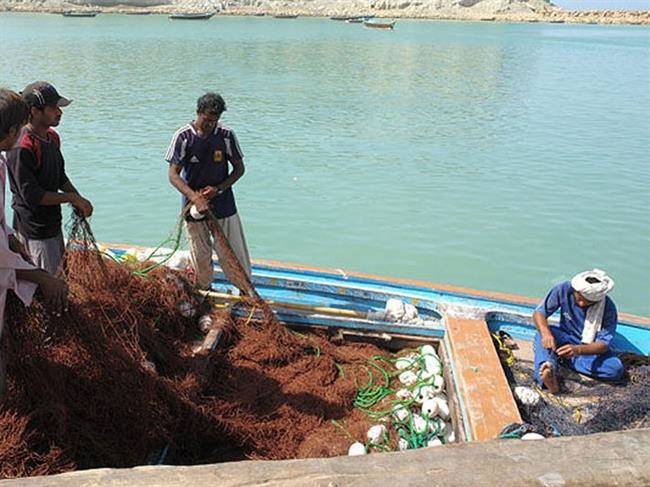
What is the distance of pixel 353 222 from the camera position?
34.2 feet

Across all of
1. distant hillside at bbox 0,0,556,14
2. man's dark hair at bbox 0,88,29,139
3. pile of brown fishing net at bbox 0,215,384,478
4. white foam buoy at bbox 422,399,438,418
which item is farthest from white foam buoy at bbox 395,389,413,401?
distant hillside at bbox 0,0,556,14

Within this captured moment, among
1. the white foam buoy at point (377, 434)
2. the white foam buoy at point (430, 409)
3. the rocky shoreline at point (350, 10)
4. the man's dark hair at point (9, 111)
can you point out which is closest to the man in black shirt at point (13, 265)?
the man's dark hair at point (9, 111)

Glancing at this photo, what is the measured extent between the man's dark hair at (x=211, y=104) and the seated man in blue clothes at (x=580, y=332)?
2813 millimetres

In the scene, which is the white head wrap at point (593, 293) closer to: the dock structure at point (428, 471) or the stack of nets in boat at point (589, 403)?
the stack of nets in boat at point (589, 403)

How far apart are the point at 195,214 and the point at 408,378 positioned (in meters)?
2.07

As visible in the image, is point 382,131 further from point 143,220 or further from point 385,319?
point 385,319

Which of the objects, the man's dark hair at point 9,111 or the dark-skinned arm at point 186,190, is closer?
the man's dark hair at point 9,111

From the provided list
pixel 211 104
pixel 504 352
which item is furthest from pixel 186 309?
pixel 504 352

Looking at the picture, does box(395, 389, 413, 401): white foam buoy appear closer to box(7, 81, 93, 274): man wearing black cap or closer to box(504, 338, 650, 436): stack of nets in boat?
box(504, 338, 650, 436): stack of nets in boat

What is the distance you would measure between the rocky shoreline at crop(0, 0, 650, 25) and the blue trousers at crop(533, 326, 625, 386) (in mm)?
88782

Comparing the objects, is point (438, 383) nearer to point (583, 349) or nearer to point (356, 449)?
point (356, 449)

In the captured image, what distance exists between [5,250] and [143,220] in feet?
26.5

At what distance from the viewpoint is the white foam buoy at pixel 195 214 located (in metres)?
4.45

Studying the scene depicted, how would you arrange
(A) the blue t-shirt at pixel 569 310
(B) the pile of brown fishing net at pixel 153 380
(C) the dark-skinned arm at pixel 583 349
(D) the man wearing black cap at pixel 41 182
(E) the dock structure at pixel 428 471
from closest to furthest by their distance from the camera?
(E) the dock structure at pixel 428 471 < (B) the pile of brown fishing net at pixel 153 380 < (D) the man wearing black cap at pixel 41 182 < (C) the dark-skinned arm at pixel 583 349 < (A) the blue t-shirt at pixel 569 310
